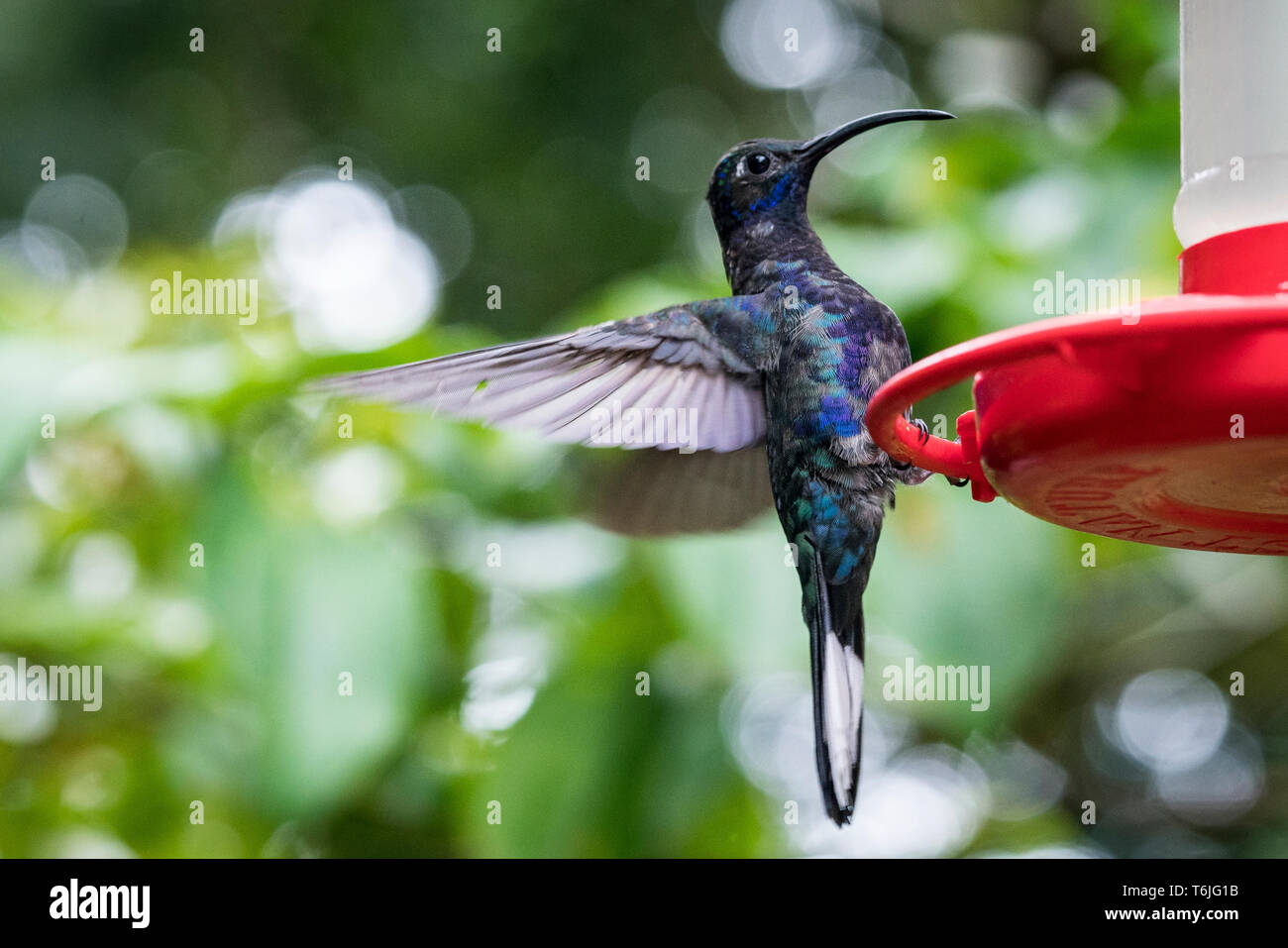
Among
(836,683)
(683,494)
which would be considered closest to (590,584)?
(683,494)

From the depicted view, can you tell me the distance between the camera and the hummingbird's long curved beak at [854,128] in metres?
1.26

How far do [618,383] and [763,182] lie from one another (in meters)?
0.35

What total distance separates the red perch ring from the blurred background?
60cm

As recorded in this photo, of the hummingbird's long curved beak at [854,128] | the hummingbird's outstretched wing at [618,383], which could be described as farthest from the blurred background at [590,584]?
the hummingbird's long curved beak at [854,128]

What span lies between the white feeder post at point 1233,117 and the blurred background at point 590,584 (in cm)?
63

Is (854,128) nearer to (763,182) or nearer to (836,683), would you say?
(763,182)

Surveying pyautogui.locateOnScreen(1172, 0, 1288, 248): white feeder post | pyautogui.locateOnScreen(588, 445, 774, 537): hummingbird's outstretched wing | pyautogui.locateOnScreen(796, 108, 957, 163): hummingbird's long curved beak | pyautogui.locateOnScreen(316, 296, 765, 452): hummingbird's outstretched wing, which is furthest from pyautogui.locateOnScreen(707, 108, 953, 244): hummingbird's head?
pyautogui.locateOnScreen(1172, 0, 1288, 248): white feeder post

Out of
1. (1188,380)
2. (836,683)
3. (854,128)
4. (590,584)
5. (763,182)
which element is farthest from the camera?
(590,584)

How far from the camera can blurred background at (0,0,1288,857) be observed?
1977mm

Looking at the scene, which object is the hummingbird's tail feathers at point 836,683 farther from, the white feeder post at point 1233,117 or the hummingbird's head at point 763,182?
the white feeder post at point 1233,117

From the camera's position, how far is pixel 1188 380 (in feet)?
3.13

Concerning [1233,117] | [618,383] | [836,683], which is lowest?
[836,683]

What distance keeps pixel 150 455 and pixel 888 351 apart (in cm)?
123
